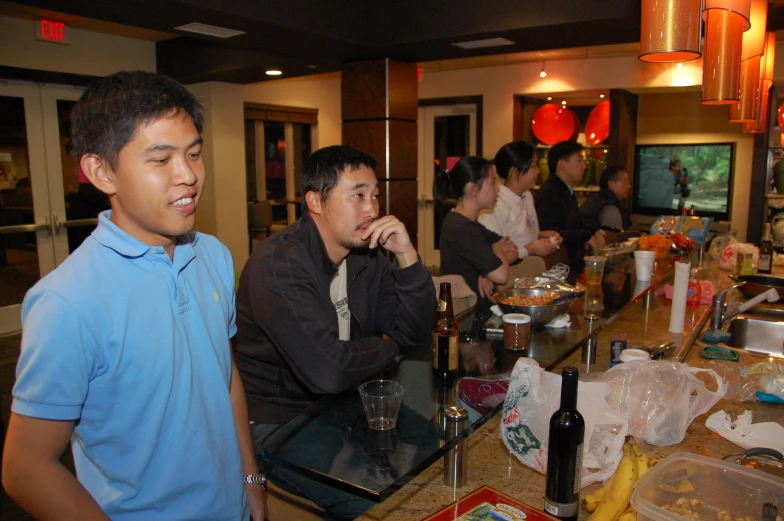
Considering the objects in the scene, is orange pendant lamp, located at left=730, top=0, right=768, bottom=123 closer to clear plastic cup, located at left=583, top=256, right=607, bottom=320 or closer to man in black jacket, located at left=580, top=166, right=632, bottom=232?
clear plastic cup, located at left=583, top=256, right=607, bottom=320

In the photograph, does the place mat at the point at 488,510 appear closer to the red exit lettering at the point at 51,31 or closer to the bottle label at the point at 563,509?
the bottle label at the point at 563,509

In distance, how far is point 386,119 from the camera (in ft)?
17.5

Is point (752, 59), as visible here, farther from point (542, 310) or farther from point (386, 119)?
point (386, 119)

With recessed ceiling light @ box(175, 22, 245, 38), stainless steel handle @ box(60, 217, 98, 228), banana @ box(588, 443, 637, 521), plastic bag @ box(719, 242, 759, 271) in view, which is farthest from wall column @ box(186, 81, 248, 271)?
banana @ box(588, 443, 637, 521)

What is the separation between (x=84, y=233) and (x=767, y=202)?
27.1 ft

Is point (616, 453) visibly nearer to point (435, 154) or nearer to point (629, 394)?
point (629, 394)

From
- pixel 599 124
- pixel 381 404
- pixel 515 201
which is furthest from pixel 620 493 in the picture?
pixel 599 124

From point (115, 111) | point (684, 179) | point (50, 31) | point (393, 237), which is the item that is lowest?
point (393, 237)

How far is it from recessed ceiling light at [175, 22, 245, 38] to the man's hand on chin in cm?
297

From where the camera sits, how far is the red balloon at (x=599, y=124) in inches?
300

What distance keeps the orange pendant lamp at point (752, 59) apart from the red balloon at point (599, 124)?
15.8ft

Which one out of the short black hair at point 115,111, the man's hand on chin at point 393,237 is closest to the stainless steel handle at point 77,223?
the man's hand on chin at point 393,237

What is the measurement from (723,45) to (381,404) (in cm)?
160

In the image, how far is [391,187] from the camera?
5.48 meters
